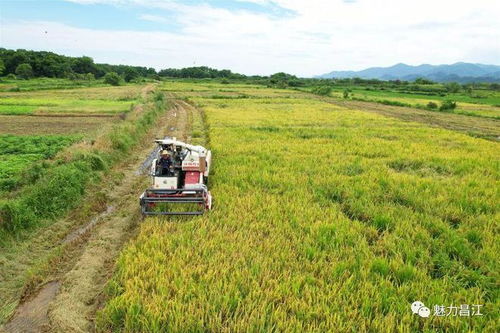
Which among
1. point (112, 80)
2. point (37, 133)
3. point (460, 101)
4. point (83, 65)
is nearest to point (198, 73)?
point (83, 65)

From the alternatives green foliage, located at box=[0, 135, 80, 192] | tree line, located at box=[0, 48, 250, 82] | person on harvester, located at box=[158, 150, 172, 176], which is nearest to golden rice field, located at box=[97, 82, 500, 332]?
person on harvester, located at box=[158, 150, 172, 176]

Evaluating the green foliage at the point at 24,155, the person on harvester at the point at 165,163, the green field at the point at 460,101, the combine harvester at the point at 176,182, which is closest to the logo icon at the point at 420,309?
the combine harvester at the point at 176,182

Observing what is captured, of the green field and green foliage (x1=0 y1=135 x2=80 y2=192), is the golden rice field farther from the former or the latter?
the green field

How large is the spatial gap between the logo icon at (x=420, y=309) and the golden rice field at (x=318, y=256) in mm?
66

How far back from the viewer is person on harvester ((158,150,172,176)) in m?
7.94

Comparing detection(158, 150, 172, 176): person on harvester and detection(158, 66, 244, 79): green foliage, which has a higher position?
detection(158, 66, 244, 79): green foliage

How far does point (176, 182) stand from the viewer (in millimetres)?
7551

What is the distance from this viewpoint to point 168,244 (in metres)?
5.75

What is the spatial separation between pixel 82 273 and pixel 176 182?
8.86 ft

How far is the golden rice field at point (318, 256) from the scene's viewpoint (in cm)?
404

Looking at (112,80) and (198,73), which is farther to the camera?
(198,73)

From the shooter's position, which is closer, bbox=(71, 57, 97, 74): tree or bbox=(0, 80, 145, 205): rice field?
bbox=(0, 80, 145, 205): rice field

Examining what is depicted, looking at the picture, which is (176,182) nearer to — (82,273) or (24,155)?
(82,273)

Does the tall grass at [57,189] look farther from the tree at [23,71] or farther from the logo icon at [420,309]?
the tree at [23,71]
